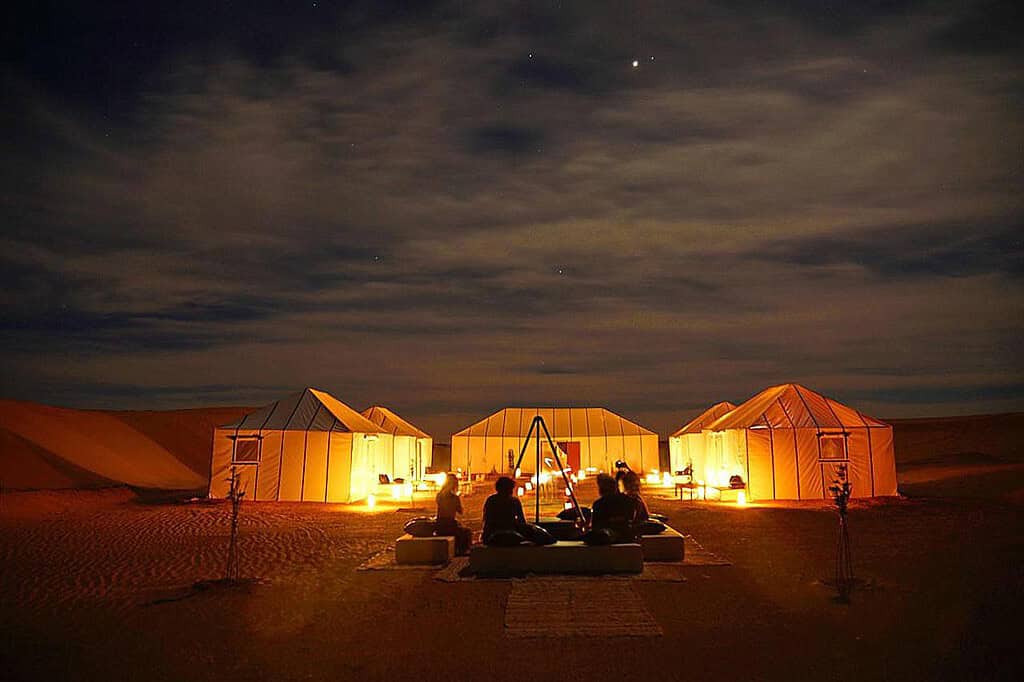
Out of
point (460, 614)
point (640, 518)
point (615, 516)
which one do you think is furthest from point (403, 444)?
point (460, 614)

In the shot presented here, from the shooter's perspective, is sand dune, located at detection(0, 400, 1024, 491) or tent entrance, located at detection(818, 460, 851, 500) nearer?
tent entrance, located at detection(818, 460, 851, 500)

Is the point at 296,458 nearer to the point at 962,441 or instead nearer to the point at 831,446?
the point at 831,446

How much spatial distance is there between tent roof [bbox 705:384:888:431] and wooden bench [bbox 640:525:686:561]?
934 cm

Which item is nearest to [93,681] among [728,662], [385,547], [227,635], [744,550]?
[227,635]

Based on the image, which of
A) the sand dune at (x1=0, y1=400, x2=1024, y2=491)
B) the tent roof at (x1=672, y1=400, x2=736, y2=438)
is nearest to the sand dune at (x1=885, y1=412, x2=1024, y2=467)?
the sand dune at (x1=0, y1=400, x2=1024, y2=491)

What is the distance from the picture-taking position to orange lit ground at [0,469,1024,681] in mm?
4809

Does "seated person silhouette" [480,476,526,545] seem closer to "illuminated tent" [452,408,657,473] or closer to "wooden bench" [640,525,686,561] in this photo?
"wooden bench" [640,525,686,561]

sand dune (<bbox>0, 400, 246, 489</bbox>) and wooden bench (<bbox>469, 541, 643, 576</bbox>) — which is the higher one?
sand dune (<bbox>0, 400, 246, 489</bbox>)

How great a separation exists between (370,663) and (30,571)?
19.9 ft

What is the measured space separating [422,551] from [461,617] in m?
2.70

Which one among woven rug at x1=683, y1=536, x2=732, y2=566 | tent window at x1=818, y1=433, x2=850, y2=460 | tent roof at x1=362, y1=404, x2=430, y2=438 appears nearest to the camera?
woven rug at x1=683, y1=536, x2=732, y2=566

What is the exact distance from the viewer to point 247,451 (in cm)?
1755

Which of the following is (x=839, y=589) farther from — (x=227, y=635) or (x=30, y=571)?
(x=30, y=571)

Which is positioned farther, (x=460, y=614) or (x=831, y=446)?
(x=831, y=446)
